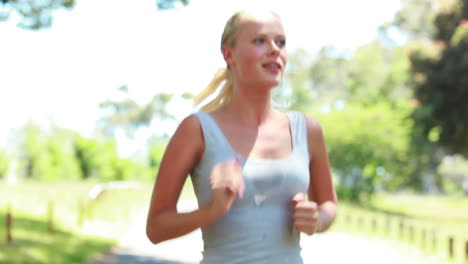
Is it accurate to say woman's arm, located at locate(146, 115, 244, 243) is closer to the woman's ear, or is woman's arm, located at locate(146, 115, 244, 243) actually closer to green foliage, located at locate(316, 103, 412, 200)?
the woman's ear

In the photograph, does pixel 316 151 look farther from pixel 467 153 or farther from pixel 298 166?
pixel 467 153

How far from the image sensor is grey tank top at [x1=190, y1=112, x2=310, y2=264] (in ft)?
7.40

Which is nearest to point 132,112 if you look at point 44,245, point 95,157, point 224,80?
point 95,157

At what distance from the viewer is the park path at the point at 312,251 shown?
1432 cm

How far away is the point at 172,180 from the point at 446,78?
94.7ft

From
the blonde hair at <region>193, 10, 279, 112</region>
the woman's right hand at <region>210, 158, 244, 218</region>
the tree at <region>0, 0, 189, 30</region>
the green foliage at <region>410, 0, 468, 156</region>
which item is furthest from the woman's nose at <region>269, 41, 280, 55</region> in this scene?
the green foliage at <region>410, 0, 468, 156</region>

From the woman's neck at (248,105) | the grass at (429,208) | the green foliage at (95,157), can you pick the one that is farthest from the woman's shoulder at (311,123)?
the green foliage at (95,157)

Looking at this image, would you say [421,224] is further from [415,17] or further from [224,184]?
[415,17]

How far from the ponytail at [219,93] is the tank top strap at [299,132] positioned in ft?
0.76

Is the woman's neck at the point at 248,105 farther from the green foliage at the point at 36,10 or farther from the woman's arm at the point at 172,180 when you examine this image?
the green foliage at the point at 36,10

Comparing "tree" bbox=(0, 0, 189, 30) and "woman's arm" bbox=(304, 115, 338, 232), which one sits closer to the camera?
"woman's arm" bbox=(304, 115, 338, 232)

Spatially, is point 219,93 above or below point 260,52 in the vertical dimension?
below

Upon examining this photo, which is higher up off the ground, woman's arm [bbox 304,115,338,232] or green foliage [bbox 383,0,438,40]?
woman's arm [bbox 304,115,338,232]

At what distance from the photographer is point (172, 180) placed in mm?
2254
